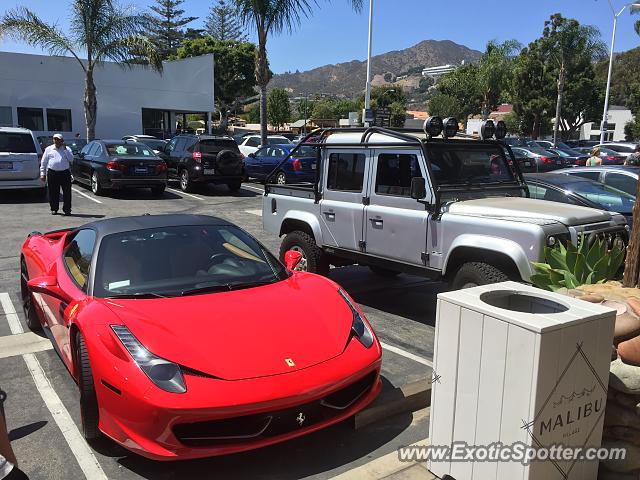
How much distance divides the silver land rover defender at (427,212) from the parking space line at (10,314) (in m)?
3.21

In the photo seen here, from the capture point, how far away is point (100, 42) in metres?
22.2

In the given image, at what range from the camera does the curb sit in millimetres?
3674


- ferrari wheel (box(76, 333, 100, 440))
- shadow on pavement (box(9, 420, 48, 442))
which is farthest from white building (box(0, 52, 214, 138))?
ferrari wheel (box(76, 333, 100, 440))

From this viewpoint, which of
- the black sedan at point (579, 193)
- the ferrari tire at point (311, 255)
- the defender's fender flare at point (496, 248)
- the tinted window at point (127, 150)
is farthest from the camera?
the tinted window at point (127, 150)

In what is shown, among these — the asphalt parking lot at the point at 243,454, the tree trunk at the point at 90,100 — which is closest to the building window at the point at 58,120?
the tree trunk at the point at 90,100

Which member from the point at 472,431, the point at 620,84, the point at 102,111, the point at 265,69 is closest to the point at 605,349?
the point at 472,431

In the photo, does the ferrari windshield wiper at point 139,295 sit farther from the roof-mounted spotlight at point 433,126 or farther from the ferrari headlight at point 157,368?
the roof-mounted spotlight at point 433,126

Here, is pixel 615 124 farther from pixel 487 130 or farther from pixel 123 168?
pixel 487 130

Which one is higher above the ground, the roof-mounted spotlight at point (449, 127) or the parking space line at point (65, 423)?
the roof-mounted spotlight at point (449, 127)

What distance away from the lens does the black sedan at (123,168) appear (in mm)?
14867

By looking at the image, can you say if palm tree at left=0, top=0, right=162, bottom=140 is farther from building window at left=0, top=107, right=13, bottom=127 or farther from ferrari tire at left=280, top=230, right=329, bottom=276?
ferrari tire at left=280, top=230, right=329, bottom=276

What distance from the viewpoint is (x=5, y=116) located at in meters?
27.9

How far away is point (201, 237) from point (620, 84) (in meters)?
79.2

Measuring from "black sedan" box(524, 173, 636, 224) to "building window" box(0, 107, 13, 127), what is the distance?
2743 cm
